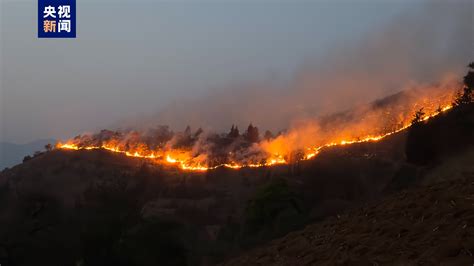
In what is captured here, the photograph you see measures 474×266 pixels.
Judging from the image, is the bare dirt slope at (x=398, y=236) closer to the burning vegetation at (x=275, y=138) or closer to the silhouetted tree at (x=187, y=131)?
the burning vegetation at (x=275, y=138)

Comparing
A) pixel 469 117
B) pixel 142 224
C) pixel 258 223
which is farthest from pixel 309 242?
pixel 469 117

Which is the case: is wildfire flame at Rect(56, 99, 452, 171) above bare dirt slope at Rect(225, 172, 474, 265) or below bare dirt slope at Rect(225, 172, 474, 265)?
below

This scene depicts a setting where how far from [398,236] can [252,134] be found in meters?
83.0

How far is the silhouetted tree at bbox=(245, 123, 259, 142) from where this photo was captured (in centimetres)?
9249

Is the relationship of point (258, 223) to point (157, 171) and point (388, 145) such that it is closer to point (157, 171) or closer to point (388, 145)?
point (388, 145)

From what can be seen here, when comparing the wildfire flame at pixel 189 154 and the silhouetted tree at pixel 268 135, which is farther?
the silhouetted tree at pixel 268 135

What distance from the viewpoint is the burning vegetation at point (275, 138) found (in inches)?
2489

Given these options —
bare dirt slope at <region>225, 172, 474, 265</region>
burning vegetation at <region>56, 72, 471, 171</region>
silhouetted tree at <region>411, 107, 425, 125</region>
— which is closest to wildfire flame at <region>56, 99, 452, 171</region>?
burning vegetation at <region>56, 72, 471, 171</region>

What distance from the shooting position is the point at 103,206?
2708 cm

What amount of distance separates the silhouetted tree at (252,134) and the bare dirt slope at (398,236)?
248 feet

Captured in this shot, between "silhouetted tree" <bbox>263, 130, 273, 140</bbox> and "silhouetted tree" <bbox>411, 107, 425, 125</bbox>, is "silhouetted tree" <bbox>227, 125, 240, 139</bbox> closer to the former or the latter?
"silhouetted tree" <bbox>263, 130, 273, 140</bbox>

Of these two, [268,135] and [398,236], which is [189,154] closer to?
[268,135]

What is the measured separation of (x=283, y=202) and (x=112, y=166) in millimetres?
45329

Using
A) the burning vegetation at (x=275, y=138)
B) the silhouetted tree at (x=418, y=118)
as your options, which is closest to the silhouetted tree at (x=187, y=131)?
the burning vegetation at (x=275, y=138)
